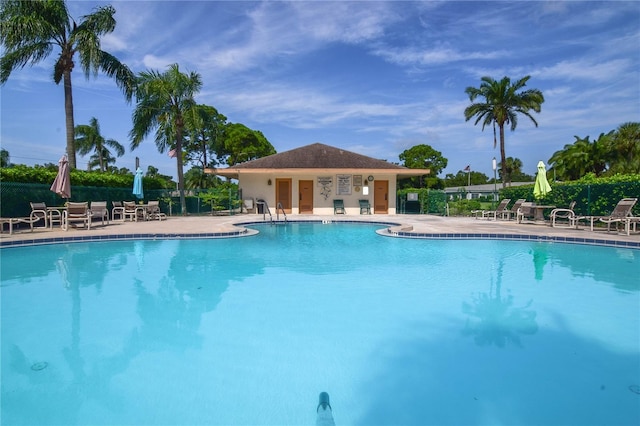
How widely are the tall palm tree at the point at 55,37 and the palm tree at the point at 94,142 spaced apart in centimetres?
2993

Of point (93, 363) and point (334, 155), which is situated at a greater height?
point (334, 155)

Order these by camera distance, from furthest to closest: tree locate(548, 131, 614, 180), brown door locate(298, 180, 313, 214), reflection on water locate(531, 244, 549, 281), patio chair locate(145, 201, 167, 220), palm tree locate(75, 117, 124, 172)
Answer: palm tree locate(75, 117, 124, 172) < tree locate(548, 131, 614, 180) < brown door locate(298, 180, 313, 214) < patio chair locate(145, 201, 167, 220) < reflection on water locate(531, 244, 549, 281)

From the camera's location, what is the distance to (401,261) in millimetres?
7582

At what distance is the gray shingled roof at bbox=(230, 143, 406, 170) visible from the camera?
794 inches

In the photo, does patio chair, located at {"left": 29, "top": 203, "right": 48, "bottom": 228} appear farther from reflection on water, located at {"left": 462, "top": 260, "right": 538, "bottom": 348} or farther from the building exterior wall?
reflection on water, located at {"left": 462, "top": 260, "right": 538, "bottom": 348}

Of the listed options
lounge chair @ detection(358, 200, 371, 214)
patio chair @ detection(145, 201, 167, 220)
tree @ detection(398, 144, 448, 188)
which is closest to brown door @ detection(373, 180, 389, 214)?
lounge chair @ detection(358, 200, 371, 214)

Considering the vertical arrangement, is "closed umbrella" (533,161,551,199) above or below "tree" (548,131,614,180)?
below

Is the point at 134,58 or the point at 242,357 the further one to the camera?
the point at 134,58

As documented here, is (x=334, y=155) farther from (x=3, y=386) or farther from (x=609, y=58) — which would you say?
(x=3, y=386)

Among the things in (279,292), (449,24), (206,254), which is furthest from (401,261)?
(449,24)

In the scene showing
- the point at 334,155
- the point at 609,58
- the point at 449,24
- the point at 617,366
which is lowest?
the point at 617,366

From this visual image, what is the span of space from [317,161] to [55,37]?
1357 cm

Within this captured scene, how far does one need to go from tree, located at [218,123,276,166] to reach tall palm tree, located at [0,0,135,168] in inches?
880

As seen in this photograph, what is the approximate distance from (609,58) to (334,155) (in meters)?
13.8
